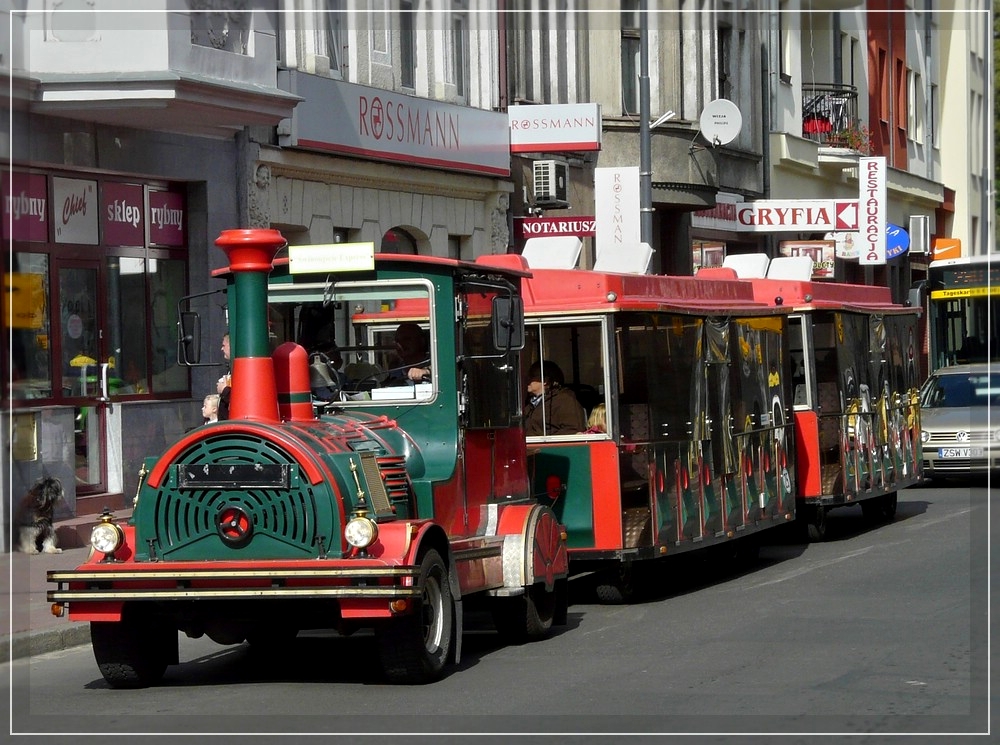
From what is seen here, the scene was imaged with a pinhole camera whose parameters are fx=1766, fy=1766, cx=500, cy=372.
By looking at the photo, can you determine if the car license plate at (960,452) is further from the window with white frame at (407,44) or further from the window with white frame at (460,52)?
the window with white frame at (407,44)

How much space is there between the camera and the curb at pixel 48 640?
10252 mm

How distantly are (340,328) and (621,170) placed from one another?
46.7 ft

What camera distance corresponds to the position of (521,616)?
1098 centimetres

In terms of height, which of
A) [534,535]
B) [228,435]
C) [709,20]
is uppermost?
[709,20]

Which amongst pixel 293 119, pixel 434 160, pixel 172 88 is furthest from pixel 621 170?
pixel 172 88

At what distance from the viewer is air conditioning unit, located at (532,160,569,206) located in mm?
27781

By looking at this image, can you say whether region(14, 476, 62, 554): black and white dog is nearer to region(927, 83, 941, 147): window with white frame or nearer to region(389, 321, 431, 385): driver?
region(389, 321, 431, 385): driver

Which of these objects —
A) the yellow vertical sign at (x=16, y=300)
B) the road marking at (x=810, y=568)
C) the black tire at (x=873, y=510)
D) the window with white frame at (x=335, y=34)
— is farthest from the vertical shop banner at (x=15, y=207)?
the window with white frame at (x=335, y=34)

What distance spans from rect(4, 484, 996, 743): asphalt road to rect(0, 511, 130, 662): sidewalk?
17 centimetres

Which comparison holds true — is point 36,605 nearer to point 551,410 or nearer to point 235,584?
point 235,584

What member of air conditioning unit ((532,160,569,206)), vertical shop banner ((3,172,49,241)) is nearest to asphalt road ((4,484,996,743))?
vertical shop banner ((3,172,49,241))

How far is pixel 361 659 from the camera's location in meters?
10.5

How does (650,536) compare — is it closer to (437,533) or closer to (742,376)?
(742,376)

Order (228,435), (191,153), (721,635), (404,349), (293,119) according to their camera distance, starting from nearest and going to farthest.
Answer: (228,435), (404,349), (721,635), (191,153), (293,119)
